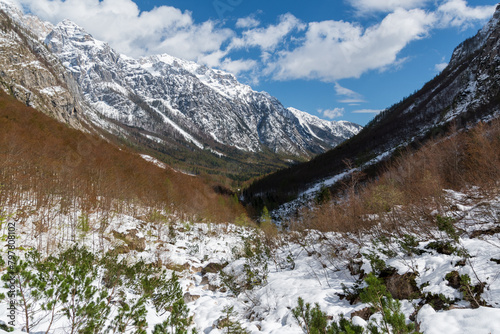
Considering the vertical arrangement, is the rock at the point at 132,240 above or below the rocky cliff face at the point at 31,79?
below

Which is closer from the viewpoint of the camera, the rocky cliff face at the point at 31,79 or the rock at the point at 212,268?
the rock at the point at 212,268

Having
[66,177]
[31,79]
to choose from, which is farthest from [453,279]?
[31,79]

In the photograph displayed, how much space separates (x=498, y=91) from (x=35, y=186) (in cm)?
9963

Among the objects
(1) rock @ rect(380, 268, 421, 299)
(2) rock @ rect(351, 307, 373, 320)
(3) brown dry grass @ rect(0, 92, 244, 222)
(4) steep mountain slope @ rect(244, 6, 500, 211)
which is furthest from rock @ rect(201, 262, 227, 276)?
(4) steep mountain slope @ rect(244, 6, 500, 211)

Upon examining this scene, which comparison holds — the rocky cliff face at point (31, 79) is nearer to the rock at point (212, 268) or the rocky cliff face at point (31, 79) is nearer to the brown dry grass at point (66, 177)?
the brown dry grass at point (66, 177)

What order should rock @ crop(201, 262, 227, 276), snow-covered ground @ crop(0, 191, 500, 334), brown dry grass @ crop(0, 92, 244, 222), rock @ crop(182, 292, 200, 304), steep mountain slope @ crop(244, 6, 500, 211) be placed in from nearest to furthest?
snow-covered ground @ crop(0, 191, 500, 334) → rock @ crop(182, 292, 200, 304) → brown dry grass @ crop(0, 92, 244, 222) → rock @ crop(201, 262, 227, 276) → steep mountain slope @ crop(244, 6, 500, 211)

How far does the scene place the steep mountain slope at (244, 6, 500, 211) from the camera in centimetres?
6650

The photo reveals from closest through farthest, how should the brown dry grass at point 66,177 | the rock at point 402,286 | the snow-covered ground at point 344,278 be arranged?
the snow-covered ground at point 344,278
the rock at point 402,286
the brown dry grass at point 66,177

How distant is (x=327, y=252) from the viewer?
37.1ft

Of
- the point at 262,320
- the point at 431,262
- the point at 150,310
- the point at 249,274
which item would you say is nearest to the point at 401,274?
the point at 431,262

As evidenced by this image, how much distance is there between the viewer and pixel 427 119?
9694 centimetres

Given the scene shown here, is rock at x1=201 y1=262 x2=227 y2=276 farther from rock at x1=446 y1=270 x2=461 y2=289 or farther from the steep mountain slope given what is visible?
the steep mountain slope

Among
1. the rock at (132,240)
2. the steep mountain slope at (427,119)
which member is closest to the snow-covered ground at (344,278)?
the rock at (132,240)

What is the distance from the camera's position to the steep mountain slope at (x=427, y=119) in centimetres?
6650
